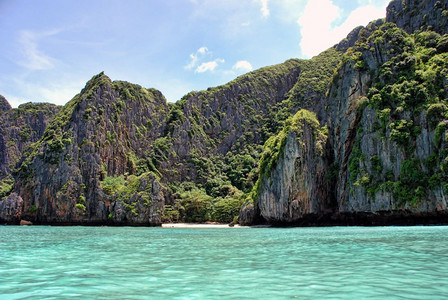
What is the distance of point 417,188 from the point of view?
43219mm

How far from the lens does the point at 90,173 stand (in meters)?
80.6

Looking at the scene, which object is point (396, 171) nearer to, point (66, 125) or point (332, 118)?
point (332, 118)

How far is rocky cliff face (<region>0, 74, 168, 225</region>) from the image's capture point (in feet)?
241

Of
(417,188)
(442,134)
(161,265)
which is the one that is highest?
(442,134)

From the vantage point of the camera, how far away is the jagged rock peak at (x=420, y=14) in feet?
194

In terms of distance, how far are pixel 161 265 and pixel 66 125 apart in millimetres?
83482

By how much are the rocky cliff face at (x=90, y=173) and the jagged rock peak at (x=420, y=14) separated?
61.0 metres

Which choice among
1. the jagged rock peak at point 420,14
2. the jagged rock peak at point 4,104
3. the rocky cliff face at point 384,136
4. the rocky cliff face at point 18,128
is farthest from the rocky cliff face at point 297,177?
the jagged rock peak at point 4,104

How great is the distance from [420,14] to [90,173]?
75.9 metres

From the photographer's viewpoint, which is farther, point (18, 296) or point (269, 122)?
point (269, 122)

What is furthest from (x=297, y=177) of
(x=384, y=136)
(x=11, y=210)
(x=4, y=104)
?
(x=4, y=104)

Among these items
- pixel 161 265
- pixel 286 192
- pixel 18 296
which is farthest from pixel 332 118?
pixel 18 296

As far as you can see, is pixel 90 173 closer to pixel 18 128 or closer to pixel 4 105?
pixel 18 128

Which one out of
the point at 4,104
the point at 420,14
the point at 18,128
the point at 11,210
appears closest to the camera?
the point at 420,14
